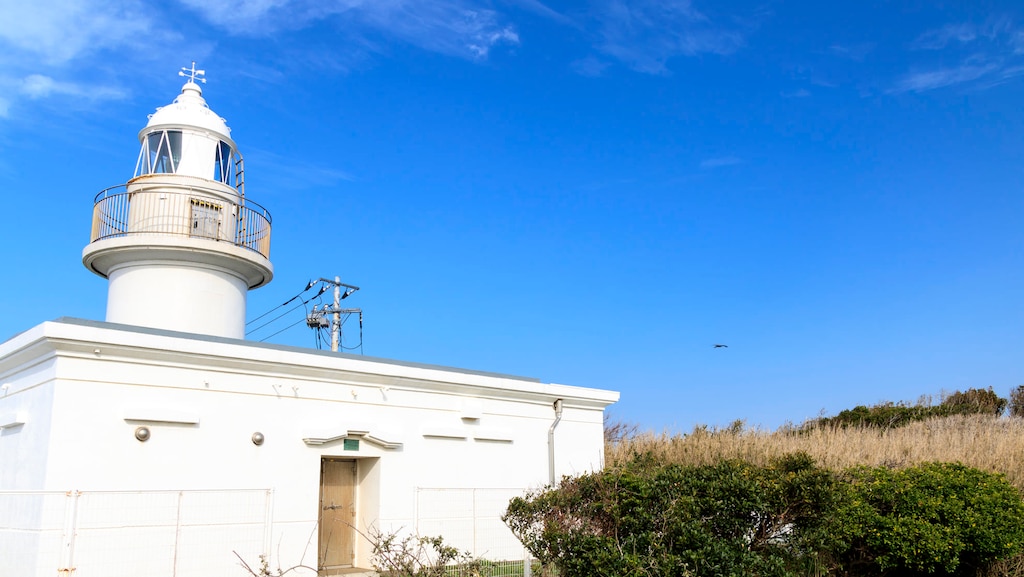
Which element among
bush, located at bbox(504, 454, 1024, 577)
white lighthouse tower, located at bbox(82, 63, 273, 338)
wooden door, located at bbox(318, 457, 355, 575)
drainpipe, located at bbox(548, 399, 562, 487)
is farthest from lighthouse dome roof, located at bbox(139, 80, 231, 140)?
bush, located at bbox(504, 454, 1024, 577)

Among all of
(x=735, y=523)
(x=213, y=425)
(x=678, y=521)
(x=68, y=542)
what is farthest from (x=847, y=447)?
(x=68, y=542)

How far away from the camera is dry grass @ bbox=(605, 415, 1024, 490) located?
1592 cm

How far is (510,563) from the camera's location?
13.3 m

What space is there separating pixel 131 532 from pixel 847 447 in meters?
14.2

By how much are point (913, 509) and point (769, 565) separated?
4.18 m

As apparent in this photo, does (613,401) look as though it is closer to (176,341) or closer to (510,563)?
(510,563)

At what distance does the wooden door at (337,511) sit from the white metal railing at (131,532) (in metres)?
1.42

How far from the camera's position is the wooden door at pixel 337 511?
12.2m

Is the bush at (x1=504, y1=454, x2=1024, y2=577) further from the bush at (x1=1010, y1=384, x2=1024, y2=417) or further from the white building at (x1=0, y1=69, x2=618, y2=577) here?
the bush at (x1=1010, y1=384, x2=1024, y2=417)

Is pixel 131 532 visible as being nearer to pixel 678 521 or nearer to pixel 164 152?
pixel 678 521

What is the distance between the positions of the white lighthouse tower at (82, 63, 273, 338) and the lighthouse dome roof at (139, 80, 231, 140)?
0.02 meters

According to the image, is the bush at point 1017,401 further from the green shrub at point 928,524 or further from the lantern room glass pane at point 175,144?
the lantern room glass pane at point 175,144

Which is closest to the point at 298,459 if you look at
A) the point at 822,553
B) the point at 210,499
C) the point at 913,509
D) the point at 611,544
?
the point at 210,499

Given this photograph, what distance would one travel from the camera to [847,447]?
1739 centimetres
